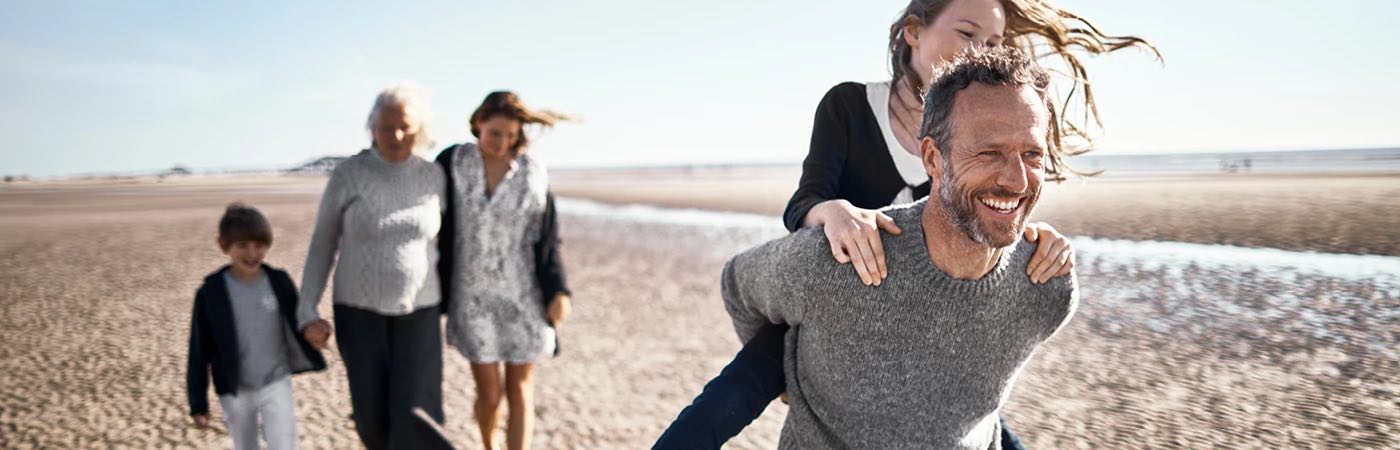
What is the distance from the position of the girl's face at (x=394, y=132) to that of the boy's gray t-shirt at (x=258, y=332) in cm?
96

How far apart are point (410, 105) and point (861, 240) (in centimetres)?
264

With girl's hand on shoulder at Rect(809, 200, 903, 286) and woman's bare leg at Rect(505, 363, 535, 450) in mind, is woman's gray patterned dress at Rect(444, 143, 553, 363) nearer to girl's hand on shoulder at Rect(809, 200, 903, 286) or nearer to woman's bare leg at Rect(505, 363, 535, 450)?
woman's bare leg at Rect(505, 363, 535, 450)

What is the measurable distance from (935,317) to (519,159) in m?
2.76

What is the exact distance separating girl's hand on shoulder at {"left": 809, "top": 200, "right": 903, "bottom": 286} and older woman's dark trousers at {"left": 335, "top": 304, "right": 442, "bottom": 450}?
2.30 metres

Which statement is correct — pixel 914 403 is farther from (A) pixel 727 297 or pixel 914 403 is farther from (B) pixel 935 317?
(A) pixel 727 297

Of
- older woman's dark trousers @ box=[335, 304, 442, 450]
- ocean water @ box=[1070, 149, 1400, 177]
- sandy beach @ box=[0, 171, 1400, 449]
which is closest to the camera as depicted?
older woman's dark trousers @ box=[335, 304, 442, 450]

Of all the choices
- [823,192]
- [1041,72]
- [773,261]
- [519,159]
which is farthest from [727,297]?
[519,159]

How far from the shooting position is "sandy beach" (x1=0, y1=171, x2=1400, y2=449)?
5.18m

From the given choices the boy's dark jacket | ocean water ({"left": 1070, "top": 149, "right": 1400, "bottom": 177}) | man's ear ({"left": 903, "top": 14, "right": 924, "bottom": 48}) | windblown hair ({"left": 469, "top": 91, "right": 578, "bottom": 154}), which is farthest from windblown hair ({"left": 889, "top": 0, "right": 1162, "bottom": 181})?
ocean water ({"left": 1070, "top": 149, "right": 1400, "bottom": 177})

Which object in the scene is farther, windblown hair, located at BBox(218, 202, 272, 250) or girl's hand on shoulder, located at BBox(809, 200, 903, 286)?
windblown hair, located at BBox(218, 202, 272, 250)

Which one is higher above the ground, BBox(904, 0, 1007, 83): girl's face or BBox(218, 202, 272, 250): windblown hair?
BBox(904, 0, 1007, 83): girl's face

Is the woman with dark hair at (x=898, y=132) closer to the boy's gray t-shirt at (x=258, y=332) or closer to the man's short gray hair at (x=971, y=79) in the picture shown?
the man's short gray hair at (x=971, y=79)

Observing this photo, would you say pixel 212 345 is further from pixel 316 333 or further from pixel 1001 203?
pixel 1001 203

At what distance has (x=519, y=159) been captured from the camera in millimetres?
3871
